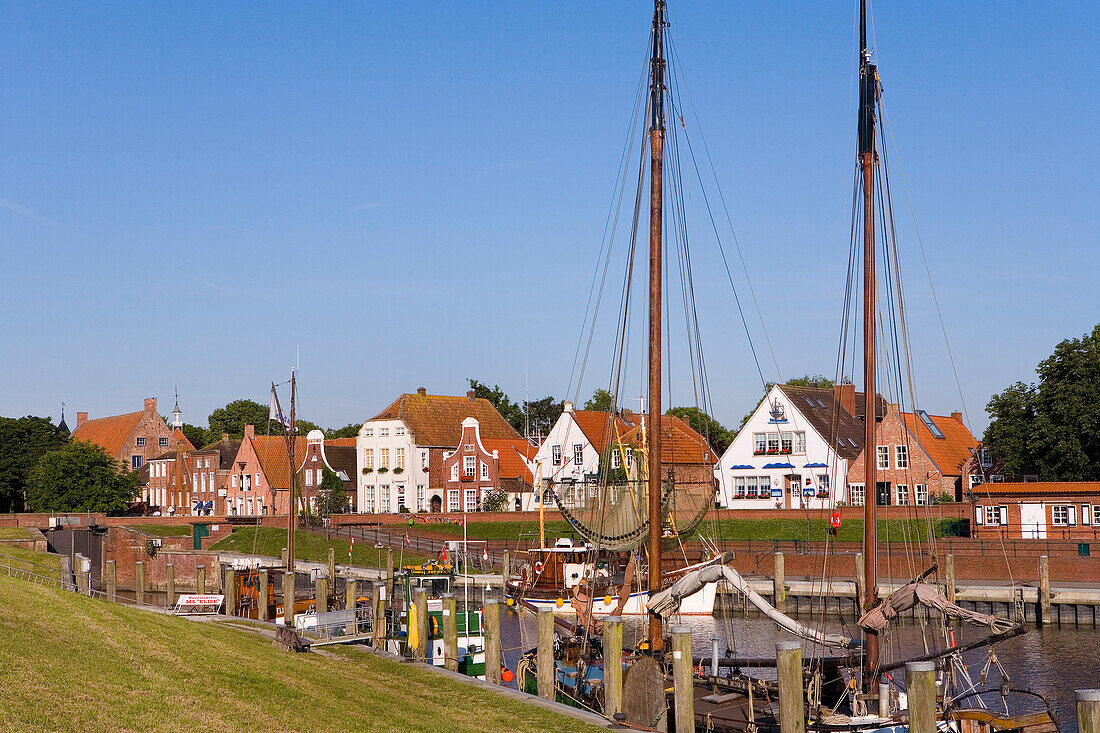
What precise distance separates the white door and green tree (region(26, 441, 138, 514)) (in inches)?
3008

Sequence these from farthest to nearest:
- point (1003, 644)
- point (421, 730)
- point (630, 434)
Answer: point (630, 434) < point (1003, 644) < point (421, 730)

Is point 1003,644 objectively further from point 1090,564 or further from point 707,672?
point 707,672

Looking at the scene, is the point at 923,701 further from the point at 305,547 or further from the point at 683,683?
the point at 305,547

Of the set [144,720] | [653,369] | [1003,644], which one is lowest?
[1003,644]

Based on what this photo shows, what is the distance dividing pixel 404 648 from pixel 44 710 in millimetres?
16024

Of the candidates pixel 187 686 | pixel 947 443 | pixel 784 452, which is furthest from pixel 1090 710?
pixel 947 443

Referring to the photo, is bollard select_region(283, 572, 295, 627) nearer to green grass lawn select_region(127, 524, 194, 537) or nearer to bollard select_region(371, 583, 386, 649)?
bollard select_region(371, 583, 386, 649)

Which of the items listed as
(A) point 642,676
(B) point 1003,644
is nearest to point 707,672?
(A) point 642,676

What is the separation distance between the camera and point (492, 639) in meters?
28.2

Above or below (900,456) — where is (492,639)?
below

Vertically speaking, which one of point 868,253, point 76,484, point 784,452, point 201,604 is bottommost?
point 201,604

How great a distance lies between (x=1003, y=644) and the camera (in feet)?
138

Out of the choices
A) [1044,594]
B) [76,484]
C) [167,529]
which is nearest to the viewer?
[1044,594]

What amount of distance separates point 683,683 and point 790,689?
2.54 metres
